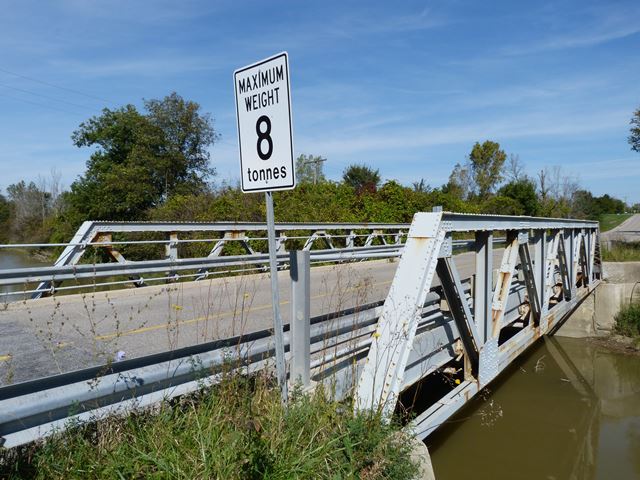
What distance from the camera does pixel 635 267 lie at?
16.0 meters

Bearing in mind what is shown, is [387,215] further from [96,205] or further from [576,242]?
[96,205]

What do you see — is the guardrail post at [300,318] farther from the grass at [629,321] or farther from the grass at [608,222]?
the grass at [608,222]

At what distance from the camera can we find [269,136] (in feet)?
11.9

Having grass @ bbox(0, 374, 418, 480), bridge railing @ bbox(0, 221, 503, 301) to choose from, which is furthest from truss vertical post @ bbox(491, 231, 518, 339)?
grass @ bbox(0, 374, 418, 480)

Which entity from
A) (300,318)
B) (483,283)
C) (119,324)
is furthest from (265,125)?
(119,324)

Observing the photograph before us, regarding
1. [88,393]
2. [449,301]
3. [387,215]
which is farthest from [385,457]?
[387,215]

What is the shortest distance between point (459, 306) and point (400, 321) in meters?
1.52

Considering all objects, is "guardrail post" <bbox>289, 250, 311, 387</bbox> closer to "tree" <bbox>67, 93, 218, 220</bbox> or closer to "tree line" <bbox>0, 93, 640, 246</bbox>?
"tree line" <bbox>0, 93, 640, 246</bbox>

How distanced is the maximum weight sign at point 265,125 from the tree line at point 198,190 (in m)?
18.9

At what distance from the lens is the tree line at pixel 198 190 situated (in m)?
25.9

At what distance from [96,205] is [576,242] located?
39.3 m

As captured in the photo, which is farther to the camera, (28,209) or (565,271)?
(28,209)

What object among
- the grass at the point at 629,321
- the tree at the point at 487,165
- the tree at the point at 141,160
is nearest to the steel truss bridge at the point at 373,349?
the grass at the point at 629,321

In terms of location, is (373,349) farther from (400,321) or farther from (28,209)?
(28,209)
